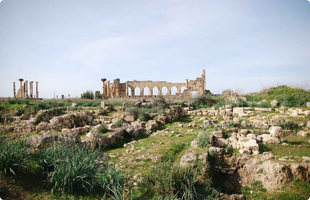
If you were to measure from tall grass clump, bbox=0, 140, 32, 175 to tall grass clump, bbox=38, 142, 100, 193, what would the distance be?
0.29 m

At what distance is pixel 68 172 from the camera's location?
3814 mm

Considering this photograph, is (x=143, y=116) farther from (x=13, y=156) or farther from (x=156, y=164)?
(x=13, y=156)

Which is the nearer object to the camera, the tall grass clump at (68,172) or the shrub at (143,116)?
the tall grass clump at (68,172)

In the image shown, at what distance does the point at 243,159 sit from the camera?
6539mm

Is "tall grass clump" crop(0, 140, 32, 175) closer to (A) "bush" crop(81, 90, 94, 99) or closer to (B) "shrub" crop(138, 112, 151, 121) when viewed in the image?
(B) "shrub" crop(138, 112, 151, 121)

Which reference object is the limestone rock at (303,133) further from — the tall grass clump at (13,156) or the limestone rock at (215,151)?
the tall grass clump at (13,156)

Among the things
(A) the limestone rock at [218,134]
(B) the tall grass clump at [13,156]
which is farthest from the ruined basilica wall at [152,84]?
(B) the tall grass clump at [13,156]

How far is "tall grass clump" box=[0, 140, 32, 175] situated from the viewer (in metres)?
3.89

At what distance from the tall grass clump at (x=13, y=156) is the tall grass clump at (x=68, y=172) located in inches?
11.4

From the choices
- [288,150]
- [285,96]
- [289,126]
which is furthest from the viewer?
[285,96]

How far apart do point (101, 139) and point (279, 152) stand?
666 centimetres

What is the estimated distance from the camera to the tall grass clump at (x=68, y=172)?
12.5 feet

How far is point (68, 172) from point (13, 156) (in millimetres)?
1239

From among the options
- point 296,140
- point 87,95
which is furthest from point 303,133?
point 87,95
